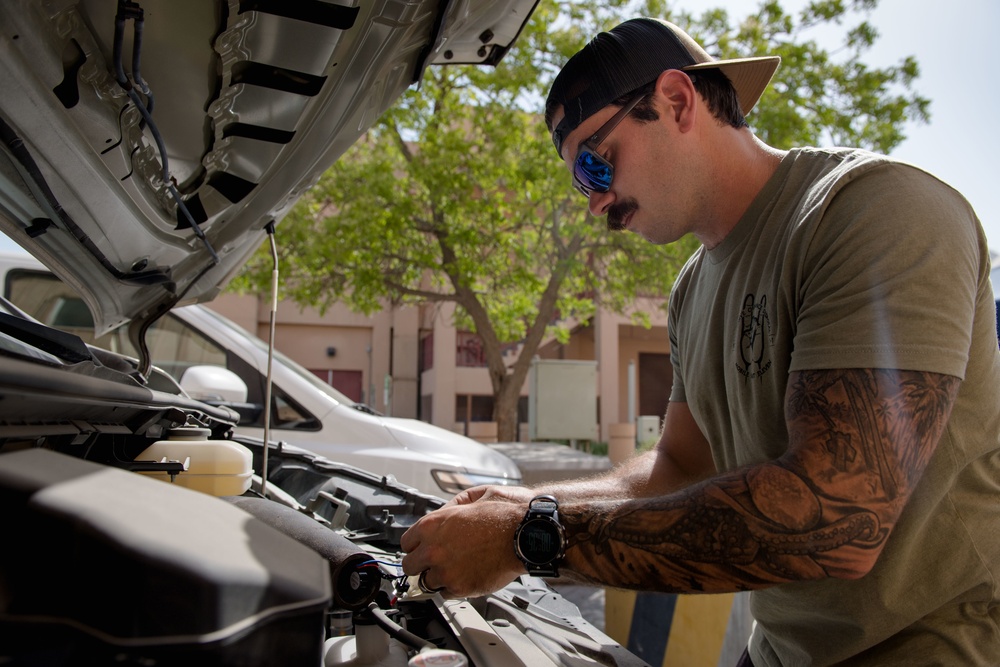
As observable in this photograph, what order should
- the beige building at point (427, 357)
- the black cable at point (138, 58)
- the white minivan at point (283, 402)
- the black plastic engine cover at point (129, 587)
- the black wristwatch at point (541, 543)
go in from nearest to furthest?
the black plastic engine cover at point (129, 587)
the black wristwatch at point (541, 543)
the black cable at point (138, 58)
the white minivan at point (283, 402)
the beige building at point (427, 357)

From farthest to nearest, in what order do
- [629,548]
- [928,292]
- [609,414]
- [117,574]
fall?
[609,414]
[629,548]
[928,292]
[117,574]

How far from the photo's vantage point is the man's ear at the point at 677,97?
66.1 inches

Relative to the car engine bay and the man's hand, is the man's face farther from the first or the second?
the car engine bay

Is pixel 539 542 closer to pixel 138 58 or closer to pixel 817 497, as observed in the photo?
pixel 817 497

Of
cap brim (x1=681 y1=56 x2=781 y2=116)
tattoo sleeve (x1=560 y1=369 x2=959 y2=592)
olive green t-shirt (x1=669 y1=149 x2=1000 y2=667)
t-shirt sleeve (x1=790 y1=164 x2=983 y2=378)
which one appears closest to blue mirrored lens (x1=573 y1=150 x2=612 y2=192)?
cap brim (x1=681 y1=56 x2=781 y2=116)

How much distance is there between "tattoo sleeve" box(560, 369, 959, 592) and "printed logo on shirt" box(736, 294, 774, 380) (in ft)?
0.73

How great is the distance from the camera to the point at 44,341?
1.76m

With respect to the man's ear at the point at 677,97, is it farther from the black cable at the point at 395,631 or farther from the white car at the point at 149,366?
the black cable at the point at 395,631

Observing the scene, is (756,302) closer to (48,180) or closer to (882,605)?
(882,605)

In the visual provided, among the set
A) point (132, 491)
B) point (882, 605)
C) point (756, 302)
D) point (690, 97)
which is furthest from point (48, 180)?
point (882, 605)

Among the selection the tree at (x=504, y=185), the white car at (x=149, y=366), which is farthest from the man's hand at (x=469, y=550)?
the tree at (x=504, y=185)

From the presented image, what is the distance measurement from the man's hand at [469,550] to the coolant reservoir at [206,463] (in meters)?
0.74

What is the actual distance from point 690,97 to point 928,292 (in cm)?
75

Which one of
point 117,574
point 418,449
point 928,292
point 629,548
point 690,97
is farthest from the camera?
point 418,449
